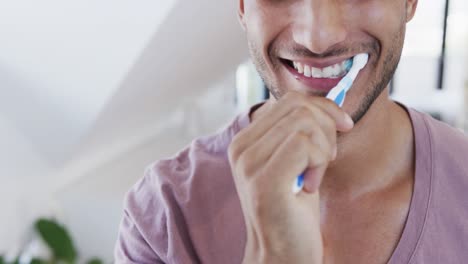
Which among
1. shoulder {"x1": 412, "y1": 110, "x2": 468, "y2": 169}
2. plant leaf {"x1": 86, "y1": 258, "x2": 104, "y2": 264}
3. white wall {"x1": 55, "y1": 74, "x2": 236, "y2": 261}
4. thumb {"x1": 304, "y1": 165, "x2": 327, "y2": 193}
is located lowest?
plant leaf {"x1": 86, "y1": 258, "x2": 104, "y2": 264}

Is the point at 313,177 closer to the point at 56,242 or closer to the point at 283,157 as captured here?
the point at 283,157

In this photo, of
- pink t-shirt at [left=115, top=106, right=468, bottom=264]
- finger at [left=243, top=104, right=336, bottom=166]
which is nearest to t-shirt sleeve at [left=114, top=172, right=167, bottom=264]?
pink t-shirt at [left=115, top=106, right=468, bottom=264]

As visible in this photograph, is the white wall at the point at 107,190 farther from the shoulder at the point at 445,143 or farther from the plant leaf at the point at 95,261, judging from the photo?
the shoulder at the point at 445,143

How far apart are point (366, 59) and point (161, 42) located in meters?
1.12

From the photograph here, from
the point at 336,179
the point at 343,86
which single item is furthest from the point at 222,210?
the point at 343,86

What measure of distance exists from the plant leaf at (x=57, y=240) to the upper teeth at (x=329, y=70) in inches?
74.7

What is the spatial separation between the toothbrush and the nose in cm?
5

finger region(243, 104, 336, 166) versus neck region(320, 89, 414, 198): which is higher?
finger region(243, 104, 336, 166)

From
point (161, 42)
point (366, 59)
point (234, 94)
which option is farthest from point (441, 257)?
point (234, 94)

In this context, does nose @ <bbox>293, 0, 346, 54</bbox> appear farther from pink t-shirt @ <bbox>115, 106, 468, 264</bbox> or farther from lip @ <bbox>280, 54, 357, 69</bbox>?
pink t-shirt @ <bbox>115, 106, 468, 264</bbox>

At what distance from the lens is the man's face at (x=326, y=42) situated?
2.77 ft

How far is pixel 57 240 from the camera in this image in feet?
8.21

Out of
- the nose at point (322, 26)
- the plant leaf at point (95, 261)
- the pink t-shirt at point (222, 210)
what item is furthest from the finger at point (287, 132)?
the plant leaf at point (95, 261)

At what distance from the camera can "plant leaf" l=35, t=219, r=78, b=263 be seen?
2.49 meters
